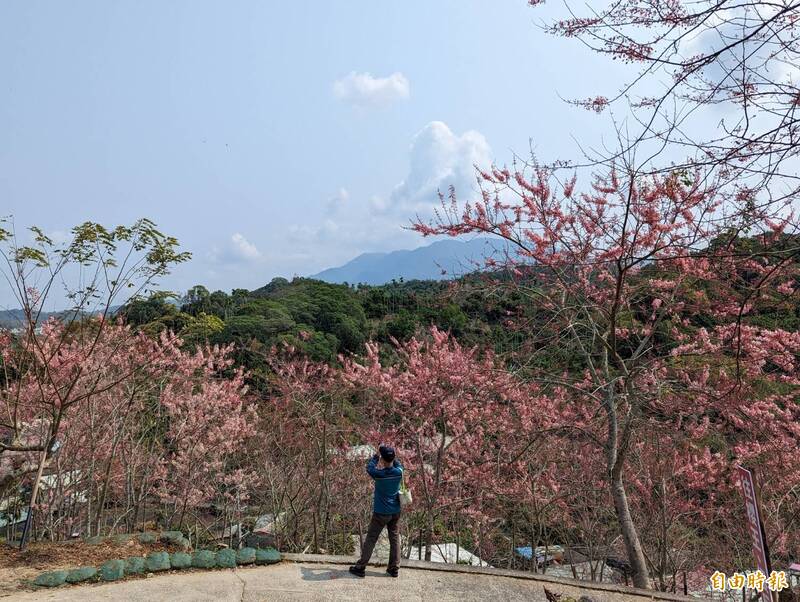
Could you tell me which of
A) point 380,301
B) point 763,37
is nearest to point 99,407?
point 763,37

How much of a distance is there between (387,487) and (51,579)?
3.26 meters

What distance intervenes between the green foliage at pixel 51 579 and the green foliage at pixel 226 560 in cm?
141

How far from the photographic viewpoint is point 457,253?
8312 mm

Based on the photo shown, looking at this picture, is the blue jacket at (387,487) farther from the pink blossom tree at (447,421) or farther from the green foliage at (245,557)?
the pink blossom tree at (447,421)

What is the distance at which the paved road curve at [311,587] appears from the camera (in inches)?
196

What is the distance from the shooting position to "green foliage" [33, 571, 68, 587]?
16.8 feet

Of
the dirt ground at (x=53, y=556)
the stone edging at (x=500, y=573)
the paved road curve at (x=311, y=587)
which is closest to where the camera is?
the paved road curve at (x=311, y=587)

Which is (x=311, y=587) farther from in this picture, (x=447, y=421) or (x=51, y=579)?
(x=447, y=421)

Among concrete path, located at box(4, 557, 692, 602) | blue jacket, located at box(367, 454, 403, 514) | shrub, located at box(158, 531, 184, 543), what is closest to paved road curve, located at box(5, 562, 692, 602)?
→ concrete path, located at box(4, 557, 692, 602)

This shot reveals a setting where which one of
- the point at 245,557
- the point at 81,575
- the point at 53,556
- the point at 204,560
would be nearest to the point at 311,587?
the point at 245,557

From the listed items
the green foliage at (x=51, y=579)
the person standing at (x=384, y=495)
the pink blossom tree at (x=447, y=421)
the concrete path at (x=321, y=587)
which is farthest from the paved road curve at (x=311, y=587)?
the pink blossom tree at (x=447, y=421)

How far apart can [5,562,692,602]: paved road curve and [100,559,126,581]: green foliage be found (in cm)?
10

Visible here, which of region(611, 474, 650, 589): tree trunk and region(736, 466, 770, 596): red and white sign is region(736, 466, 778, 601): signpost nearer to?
region(736, 466, 770, 596): red and white sign

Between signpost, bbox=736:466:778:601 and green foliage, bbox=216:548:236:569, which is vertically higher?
signpost, bbox=736:466:778:601
